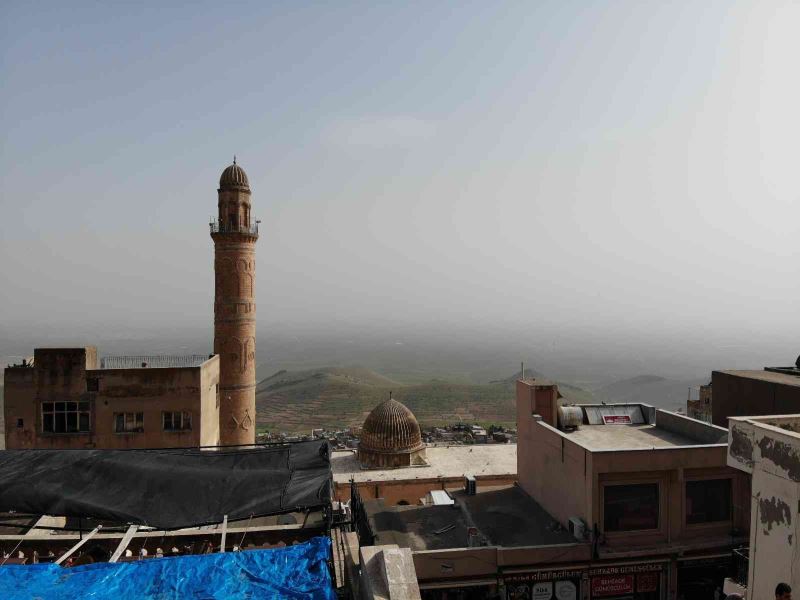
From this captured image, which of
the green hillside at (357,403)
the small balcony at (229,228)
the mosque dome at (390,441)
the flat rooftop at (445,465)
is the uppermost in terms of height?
the small balcony at (229,228)

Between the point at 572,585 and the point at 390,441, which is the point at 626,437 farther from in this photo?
the point at 390,441

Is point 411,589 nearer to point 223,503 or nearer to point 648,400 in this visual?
point 223,503

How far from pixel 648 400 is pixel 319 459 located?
518 ft

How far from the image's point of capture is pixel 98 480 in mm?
10086

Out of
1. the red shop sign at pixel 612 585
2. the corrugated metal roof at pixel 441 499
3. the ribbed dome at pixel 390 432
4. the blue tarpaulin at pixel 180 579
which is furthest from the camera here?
the ribbed dome at pixel 390 432

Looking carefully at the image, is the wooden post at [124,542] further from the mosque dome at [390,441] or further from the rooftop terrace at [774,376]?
the mosque dome at [390,441]

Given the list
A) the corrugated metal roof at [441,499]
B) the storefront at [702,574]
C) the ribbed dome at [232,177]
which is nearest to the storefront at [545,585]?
the storefront at [702,574]

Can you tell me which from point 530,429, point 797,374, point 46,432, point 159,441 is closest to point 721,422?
point 797,374

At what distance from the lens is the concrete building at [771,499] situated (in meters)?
8.65

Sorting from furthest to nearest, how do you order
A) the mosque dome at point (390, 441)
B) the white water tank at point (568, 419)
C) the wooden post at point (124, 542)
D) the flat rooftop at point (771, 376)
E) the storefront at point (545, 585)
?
1. the mosque dome at point (390, 441)
2. the white water tank at point (568, 419)
3. the flat rooftop at point (771, 376)
4. the storefront at point (545, 585)
5. the wooden post at point (124, 542)

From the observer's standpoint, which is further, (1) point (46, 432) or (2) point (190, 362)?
(2) point (190, 362)

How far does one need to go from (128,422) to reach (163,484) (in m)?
14.6

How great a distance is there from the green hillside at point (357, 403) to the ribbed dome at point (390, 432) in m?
46.6

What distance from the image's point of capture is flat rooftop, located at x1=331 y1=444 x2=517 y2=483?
2944 centimetres
